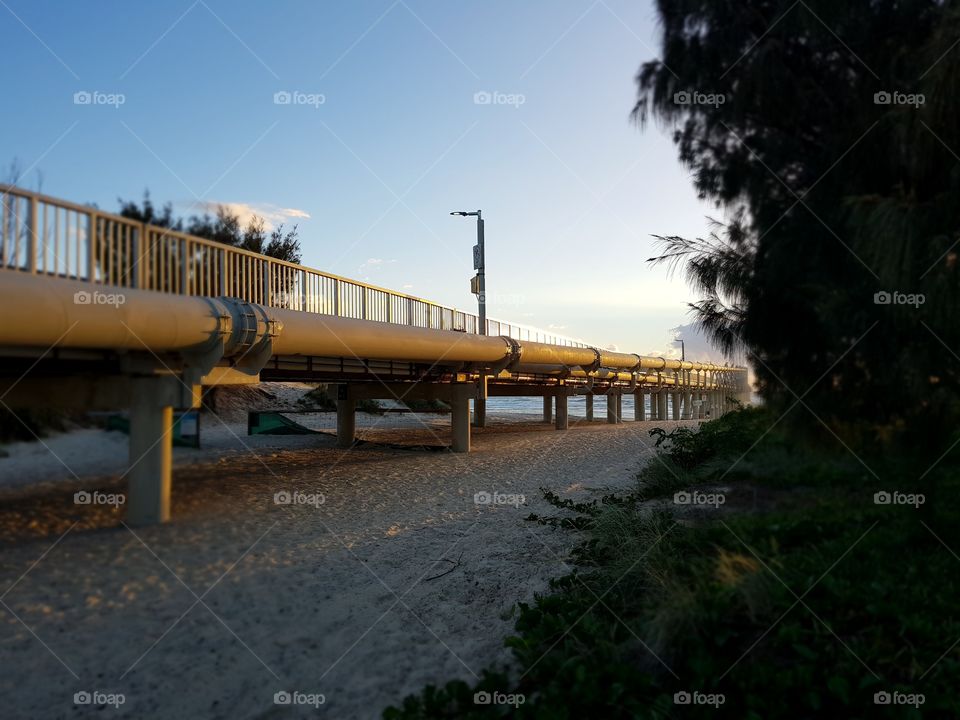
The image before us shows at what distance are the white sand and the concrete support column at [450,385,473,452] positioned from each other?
723 cm

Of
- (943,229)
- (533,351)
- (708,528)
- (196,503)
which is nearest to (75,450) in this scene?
(196,503)

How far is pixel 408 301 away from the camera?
662 inches

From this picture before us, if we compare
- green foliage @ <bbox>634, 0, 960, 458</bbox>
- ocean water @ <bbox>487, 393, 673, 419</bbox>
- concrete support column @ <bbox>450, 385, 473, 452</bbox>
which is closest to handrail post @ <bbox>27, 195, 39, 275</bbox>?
green foliage @ <bbox>634, 0, 960, 458</bbox>

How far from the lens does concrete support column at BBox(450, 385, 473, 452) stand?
18.8 metres

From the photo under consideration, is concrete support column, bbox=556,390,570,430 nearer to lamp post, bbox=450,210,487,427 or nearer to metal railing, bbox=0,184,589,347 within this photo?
lamp post, bbox=450,210,487,427

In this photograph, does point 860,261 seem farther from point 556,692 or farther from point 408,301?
point 408,301

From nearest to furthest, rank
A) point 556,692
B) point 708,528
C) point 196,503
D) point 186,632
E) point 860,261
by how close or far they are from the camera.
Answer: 1. point 556,692
2. point 860,261
3. point 186,632
4. point 708,528
5. point 196,503

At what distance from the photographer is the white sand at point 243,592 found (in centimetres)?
502

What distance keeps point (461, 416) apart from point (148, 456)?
11182 mm

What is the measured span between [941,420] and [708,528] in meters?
2.14

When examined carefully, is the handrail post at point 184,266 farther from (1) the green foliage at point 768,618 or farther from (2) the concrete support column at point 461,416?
(2) the concrete support column at point 461,416

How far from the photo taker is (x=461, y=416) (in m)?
19.0

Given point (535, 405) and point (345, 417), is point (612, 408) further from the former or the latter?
point (535, 405)

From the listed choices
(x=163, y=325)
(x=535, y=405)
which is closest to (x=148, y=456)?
(x=163, y=325)
